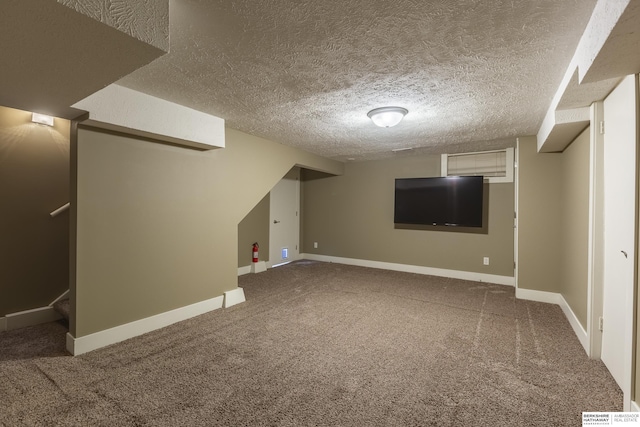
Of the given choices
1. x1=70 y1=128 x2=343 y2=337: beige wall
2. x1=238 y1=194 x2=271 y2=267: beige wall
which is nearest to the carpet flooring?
x1=70 y1=128 x2=343 y2=337: beige wall

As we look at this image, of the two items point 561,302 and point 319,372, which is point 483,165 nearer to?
point 561,302

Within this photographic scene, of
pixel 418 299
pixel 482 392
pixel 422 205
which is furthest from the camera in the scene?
pixel 422 205

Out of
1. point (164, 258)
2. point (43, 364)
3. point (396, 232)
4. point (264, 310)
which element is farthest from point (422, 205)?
point (43, 364)

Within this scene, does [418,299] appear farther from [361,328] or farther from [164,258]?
[164,258]

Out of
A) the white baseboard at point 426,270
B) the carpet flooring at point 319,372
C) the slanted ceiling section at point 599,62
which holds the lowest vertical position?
the carpet flooring at point 319,372

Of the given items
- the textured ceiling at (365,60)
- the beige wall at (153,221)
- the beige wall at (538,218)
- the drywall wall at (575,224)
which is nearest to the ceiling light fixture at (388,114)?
the textured ceiling at (365,60)

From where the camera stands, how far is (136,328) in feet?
9.11

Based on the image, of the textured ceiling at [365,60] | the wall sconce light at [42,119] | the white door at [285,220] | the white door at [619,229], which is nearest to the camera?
the textured ceiling at [365,60]

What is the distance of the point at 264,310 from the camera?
346cm

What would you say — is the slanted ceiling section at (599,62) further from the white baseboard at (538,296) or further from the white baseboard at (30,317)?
the white baseboard at (30,317)

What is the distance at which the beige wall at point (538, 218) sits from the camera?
3.76 metres

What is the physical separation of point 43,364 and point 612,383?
4104 mm

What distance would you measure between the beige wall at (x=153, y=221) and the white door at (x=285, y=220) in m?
2.09

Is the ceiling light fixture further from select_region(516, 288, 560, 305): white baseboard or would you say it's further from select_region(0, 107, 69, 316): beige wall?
select_region(0, 107, 69, 316): beige wall
